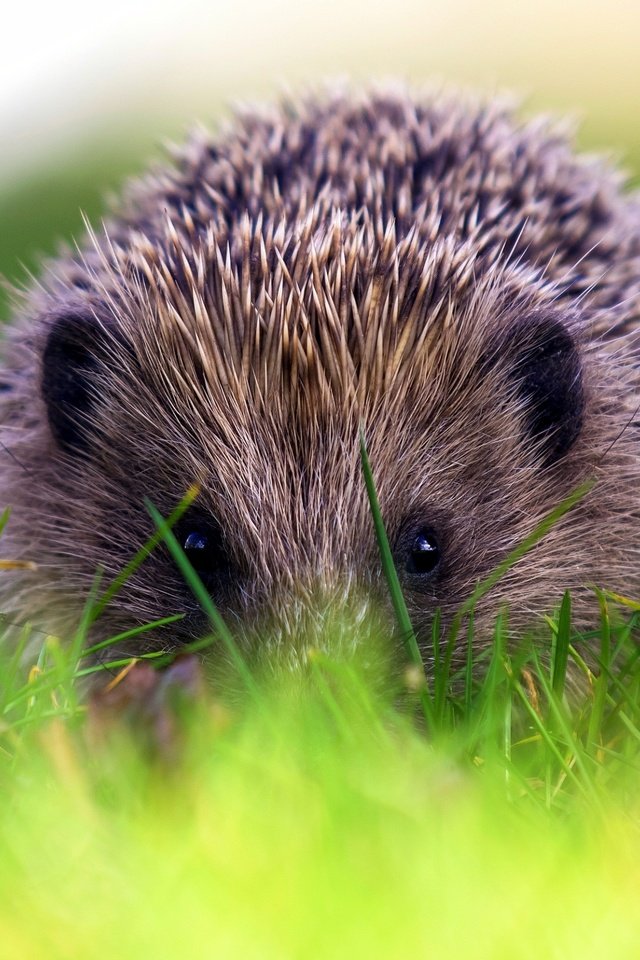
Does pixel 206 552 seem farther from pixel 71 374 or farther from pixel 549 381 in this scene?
pixel 549 381

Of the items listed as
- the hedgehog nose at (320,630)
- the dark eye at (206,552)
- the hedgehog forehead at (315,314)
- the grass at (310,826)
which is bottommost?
the grass at (310,826)

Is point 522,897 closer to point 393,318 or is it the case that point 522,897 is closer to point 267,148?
point 393,318

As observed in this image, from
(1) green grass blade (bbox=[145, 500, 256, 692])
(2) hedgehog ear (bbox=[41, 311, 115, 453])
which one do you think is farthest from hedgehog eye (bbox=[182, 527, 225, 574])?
(2) hedgehog ear (bbox=[41, 311, 115, 453])

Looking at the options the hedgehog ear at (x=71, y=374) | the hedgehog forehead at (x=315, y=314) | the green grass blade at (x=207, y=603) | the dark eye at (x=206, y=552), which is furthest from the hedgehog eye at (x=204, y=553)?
the hedgehog ear at (x=71, y=374)

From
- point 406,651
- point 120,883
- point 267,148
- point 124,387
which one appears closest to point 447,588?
point 406,651

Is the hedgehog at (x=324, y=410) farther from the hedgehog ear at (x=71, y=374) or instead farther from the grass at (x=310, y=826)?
the grass at (x=310, y=826)

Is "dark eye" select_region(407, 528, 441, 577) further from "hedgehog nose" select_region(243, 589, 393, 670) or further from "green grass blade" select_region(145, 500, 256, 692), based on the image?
"green grass blade" select_region(145, 500, 256, 692)

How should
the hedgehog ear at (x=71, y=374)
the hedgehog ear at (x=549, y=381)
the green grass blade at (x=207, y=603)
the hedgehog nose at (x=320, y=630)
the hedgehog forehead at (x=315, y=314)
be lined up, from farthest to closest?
the hedgehog ear at (x=71, y=374), the hedgehog ear at (x=549, y=381), the hedgehog forehead at (x=315, y=314), the hedgehog nose at (x=320, y=630), the green grass blade at (x=207, y=603)

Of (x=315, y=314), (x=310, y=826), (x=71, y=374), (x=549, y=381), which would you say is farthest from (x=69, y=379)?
(x=310, y=826)
